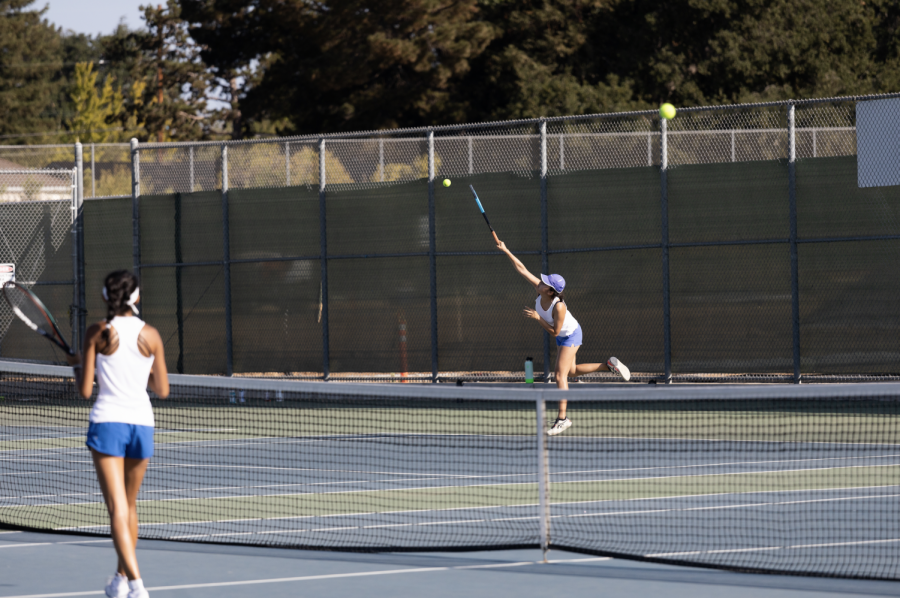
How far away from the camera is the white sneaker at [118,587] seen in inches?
212

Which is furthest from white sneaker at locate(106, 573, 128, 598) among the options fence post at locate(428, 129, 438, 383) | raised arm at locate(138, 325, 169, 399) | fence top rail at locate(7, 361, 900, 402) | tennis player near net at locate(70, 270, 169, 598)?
fence post at locate(428, 129, 438, 383)

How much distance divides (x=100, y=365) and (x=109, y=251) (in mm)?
12636

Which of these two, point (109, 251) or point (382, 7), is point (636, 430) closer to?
point (109, 251)

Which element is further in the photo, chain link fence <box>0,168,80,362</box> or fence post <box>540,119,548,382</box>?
chain link fence <box>0,168,80,362</box>

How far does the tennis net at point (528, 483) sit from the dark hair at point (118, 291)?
182 centimetres

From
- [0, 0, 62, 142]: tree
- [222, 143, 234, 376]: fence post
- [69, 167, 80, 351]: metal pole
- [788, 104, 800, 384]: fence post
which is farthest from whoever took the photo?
[0, 0, 62, 142]: tree

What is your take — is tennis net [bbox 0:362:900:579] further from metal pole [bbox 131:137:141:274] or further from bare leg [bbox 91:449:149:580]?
metal pole [bbox 131:137:141:274]

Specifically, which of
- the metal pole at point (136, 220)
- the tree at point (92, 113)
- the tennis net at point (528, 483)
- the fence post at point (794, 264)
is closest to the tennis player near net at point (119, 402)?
the tennis net at point (528, 483)

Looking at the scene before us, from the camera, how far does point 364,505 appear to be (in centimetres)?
827

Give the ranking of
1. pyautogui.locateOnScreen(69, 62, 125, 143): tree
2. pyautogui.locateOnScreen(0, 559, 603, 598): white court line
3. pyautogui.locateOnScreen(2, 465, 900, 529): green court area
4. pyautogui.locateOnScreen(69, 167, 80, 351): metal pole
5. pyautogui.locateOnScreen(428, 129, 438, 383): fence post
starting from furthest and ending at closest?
pyautogui.locateOnScreen(69, 62, 125, 143): tree
pyautogui.locateOnScreen(69, 167, 80, 351): metal pole
pyautogui.locateOnScreen(428, 129, 438, 383): fence post
pyautogui.locateOnScreen(2, 465, 900, 529): green court area
pyautogui.locateOnScreen(0, 559, 603, 598): white court line

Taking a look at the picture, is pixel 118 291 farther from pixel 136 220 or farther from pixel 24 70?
pixel 24 70

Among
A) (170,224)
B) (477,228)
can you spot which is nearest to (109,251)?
(170,224)

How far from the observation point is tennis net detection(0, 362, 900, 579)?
6.57 metres

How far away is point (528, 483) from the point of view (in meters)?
8.89
